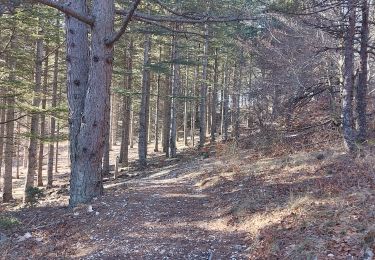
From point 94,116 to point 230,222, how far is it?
3.71 meters

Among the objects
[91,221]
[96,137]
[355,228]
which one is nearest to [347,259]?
[355,228]

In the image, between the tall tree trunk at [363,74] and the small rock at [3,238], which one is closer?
the small rock at [3,238]

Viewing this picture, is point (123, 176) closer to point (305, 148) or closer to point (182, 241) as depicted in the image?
point (305, 148)

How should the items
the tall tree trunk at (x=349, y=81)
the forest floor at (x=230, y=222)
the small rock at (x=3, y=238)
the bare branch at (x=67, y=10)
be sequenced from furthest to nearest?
the tall tree trunk at (x=349, y=81) → the small rock at (x=3, y=238) → the bare branch at (x=67, y=10) → the forest floor at (x=230, y=222)

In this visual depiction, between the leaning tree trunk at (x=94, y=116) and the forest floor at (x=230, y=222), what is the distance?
476 mm

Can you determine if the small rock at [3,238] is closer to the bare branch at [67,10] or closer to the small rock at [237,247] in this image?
the small rock at [237,247]

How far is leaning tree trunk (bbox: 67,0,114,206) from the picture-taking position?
802 cm

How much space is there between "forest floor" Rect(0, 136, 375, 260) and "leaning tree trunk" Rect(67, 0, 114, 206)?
0.48m

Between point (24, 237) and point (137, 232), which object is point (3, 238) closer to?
→ point (24, 237)

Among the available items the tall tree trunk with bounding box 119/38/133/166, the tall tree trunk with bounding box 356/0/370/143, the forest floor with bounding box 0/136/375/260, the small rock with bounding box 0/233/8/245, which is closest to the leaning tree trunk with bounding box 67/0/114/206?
the forest floor with bounding box 0/136/375/260

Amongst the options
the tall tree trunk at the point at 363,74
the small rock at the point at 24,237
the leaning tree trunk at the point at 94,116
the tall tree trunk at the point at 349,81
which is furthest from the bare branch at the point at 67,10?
the tall tree trunk at the point at 363,74

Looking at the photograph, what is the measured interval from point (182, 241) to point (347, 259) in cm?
250

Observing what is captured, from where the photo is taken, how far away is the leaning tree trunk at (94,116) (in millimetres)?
8016

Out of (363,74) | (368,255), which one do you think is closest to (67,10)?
(368,255)
